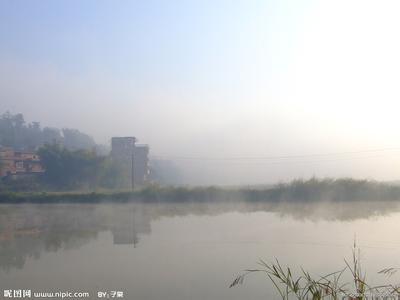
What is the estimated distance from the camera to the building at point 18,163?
25.7 m

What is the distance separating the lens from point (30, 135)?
4112 centimetres

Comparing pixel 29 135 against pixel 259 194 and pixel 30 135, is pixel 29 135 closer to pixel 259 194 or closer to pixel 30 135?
pixel 30 135

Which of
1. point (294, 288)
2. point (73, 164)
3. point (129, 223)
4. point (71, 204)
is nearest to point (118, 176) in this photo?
point (73, 164)

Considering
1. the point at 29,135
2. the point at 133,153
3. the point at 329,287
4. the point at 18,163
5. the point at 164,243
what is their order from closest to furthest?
1. the point at 329,287
2. the point at 164,243
3. the point at 18,163
4. the point at 133,153
5. the point at 29,135

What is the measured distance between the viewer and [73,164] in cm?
2648

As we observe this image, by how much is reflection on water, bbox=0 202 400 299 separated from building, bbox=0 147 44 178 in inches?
533

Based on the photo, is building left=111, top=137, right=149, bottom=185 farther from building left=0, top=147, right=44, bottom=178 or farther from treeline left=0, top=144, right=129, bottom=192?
building left=0, top=147, right=44, bottom=178

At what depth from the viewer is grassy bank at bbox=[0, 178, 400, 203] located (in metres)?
18.6

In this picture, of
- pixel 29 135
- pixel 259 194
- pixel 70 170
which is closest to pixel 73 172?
pixel 70 170

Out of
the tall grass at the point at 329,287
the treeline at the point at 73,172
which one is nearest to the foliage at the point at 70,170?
the treeline at the point at 73,172

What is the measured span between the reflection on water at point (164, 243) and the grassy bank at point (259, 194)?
5612 millimetres

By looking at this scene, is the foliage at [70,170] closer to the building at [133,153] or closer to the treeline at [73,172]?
the treeline at [73,172]

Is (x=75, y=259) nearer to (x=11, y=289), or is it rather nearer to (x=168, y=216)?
(x=11, y=289)

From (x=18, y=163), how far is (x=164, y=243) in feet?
69.7
